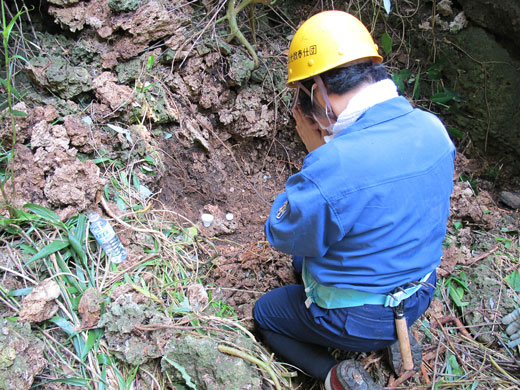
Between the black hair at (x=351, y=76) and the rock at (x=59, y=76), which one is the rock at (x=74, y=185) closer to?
the rock at (x=59, y=76)

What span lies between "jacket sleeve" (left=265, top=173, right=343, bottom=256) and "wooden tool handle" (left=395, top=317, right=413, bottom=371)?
43 cm

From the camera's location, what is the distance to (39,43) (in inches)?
82.7

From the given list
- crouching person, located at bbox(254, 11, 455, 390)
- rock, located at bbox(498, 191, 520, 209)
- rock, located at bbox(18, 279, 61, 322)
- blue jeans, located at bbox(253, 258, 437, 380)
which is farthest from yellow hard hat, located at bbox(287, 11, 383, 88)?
rock, located at bbox(498, 191, 520, 209)

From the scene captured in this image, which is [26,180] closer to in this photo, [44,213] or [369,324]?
[44,213]

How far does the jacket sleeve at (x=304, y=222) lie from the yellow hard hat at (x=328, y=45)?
43 centimetres

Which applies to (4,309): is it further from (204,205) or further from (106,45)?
(106,45)

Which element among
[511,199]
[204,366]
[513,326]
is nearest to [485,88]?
[511,199]

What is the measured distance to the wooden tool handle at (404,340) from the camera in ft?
4.49

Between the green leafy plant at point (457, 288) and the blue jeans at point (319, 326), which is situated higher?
the blue jeans at point (319, 326)

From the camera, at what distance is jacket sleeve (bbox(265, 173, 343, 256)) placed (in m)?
1.10

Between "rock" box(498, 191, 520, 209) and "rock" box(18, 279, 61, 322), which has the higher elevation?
"rock" box(18, 279, 61, 322)

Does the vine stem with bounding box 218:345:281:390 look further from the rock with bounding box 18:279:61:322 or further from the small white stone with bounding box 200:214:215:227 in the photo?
the small white stone with bounding box 200:214:215:227

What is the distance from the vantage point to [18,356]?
1.26 meters

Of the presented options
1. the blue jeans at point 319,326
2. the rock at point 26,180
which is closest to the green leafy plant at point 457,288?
the blue jeans at point 319,326
